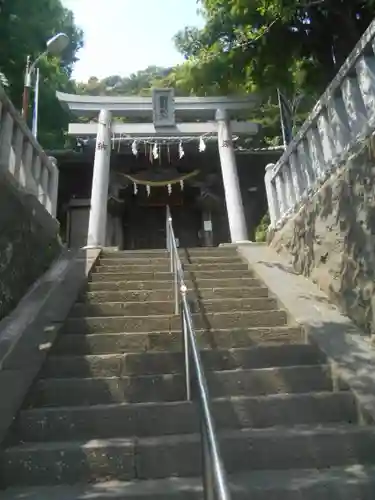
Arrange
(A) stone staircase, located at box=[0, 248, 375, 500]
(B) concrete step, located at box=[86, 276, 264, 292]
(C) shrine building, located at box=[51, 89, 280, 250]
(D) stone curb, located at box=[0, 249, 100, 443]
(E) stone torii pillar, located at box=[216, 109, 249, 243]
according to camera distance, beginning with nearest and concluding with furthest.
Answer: (A) stone staircase, located at box=[0, 248, 375, 500], (D) stone curb, located at box=[0, 249, 100, 443], (B) concrete step, located at box=[86, 276, 264, 292], (E) stone torii pillar, located at box=[216, 109, 249, 243], (C) shrine building, located at box=[51, 89, 280, 250]

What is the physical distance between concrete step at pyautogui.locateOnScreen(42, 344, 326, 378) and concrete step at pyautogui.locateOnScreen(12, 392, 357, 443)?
1.84 feet

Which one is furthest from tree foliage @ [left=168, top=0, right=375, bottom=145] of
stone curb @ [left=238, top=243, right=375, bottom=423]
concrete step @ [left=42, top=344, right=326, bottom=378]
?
concrete step @ [left=42, top=344, right=326, bottom=378]

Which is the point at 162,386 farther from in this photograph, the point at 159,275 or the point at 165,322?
the point at 159,275

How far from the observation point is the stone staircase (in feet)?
9.29

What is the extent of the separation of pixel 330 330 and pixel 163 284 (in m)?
2.53

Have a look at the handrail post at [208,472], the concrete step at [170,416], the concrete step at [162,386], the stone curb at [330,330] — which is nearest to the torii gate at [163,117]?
the stone curb at [330,330]

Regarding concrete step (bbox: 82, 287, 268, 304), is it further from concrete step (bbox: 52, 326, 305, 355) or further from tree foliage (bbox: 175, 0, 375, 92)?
tree foliage (bbox: 175, 0, 375, 92)

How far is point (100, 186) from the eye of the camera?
34.3 feet

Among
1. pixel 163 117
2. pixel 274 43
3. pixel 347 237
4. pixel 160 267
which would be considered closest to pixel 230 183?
pixel 163 117

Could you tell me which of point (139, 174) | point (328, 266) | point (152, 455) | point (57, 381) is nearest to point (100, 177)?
point (139, 174)

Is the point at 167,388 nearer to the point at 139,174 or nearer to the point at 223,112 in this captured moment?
the point at 223,112

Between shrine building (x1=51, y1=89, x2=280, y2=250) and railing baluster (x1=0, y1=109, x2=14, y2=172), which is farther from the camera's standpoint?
shrine building (x1=51, y1=89, x2=280, y2=250)

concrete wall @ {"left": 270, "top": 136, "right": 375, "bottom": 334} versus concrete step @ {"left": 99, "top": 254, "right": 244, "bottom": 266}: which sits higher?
concrete step @ {"left": 99, "top": 254, "right": 244, "bottom": 266}

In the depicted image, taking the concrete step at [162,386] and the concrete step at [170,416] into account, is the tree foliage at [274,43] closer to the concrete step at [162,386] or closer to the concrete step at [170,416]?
the concrete step at [162,386]
